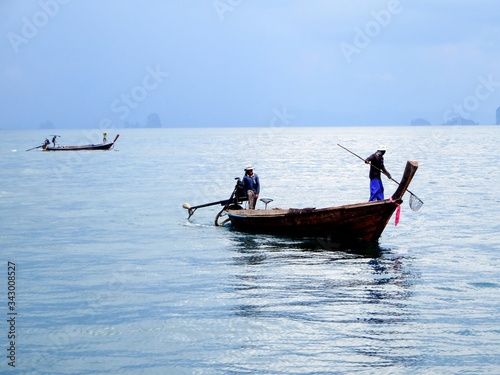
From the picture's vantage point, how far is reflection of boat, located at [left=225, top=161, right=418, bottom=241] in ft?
60.5

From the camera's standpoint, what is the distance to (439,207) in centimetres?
3170

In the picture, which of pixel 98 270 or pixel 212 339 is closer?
pixel 212 339

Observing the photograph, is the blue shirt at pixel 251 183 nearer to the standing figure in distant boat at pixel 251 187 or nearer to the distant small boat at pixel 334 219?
the standing figure in distant boat at pixel 251 187

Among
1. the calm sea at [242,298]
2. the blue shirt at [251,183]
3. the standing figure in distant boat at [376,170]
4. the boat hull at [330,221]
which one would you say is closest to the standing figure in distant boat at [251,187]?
the blue shirt at [251,183]

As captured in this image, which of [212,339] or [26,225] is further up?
[26,225]

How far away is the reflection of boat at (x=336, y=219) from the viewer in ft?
60.5

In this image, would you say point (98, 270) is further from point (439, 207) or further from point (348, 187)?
point (348, 187)

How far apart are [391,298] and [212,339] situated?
4.32 m

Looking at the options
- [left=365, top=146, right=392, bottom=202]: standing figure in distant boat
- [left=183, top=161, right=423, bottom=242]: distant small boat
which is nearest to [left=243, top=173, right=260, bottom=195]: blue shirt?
[left=183, top=161, right=423, bottom=242]: distant small boat

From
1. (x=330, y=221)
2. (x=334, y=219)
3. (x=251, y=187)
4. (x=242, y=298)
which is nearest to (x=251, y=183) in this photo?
(x=251, y=187)

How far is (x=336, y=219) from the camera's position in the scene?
19500 millimetres

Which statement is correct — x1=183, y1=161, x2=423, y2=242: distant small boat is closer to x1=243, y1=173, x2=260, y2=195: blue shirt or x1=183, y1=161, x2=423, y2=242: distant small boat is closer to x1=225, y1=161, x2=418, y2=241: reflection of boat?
x1=225, y1=161, x2=418, y2=241: reflection of boat

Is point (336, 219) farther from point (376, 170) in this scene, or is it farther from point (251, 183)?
point (251, 183)

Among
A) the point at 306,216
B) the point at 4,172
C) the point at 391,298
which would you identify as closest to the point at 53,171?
→ the point at 4,172
